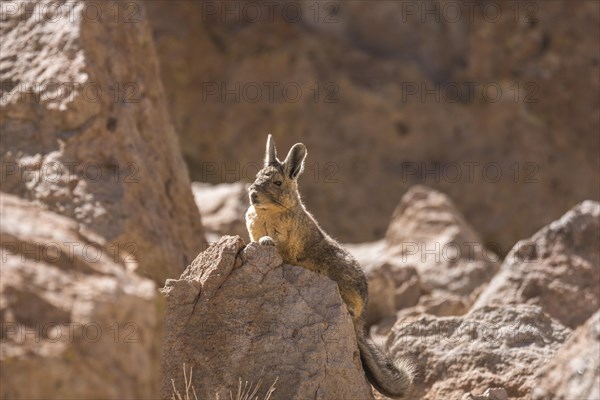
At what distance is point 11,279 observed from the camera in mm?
4555

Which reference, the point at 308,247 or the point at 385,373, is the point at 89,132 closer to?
the point at 308,247

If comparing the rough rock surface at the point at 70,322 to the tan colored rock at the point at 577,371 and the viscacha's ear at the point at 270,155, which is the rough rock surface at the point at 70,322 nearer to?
the tan colored rock at the point at 577,371

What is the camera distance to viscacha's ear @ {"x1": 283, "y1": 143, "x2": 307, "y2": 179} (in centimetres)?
815

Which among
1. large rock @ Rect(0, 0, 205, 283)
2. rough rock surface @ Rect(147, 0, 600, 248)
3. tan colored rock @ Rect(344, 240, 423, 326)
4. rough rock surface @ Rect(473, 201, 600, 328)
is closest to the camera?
large rock @ Rect(0, 0, 205, 283)

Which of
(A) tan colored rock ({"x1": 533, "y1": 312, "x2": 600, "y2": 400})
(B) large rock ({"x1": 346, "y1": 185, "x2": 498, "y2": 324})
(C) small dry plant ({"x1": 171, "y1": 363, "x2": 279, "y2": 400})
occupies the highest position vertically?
(A) tan colored rock ({"x1": 533, "y1": 312, "x2": 600, "y2": 400})

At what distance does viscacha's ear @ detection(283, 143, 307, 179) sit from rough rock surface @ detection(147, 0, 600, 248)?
8.73 m

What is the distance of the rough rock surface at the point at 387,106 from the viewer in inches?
668

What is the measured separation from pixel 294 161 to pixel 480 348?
7.39 feet

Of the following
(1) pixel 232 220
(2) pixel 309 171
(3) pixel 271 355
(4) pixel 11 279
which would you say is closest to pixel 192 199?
(1) pixel 232 220

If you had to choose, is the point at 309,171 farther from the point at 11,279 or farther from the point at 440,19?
the point at 11,279

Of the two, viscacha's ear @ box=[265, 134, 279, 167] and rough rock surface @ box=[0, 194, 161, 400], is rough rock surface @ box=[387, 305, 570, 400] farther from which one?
rough rock surface @ box=[0, 194, 161, 400]

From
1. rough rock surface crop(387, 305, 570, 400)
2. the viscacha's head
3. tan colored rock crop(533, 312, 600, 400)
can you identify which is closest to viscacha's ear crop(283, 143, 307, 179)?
the viscacha's head

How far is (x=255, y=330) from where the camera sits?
6.49 meters

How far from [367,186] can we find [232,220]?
5.76 metres
